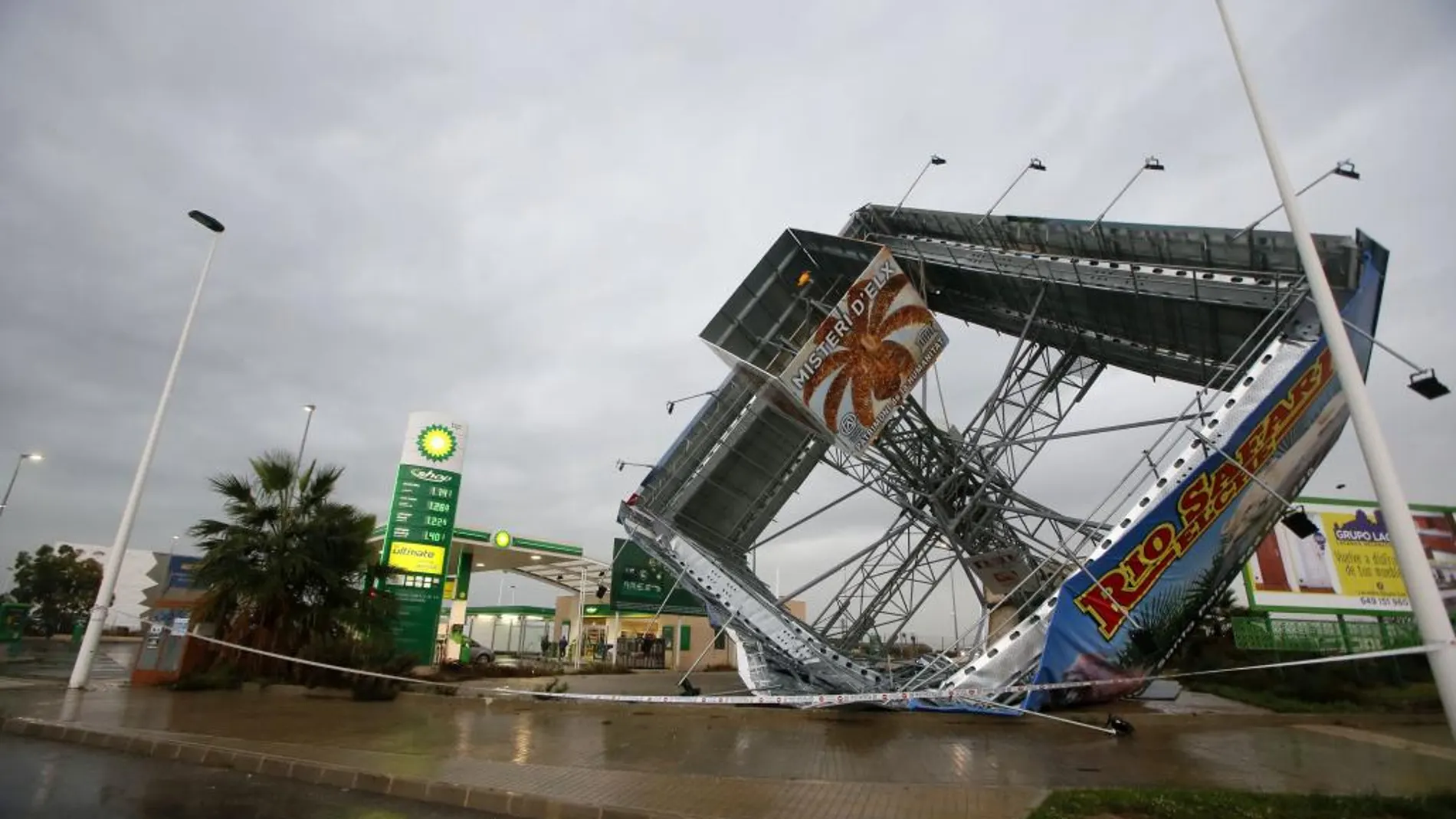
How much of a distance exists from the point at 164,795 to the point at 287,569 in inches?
387

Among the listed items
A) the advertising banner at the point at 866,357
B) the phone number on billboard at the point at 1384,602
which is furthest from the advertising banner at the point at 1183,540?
the phone number on billboard at the point at 1384,602

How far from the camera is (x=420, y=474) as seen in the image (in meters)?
23.9

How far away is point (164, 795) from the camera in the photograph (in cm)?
591

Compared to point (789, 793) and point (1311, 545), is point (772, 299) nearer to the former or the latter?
point (789, 793)

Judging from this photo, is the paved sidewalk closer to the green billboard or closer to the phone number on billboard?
the phone number on billboard

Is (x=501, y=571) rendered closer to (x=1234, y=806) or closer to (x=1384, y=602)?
(x=1234, y=806)

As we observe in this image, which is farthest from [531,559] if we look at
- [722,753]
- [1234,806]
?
[1234,806]

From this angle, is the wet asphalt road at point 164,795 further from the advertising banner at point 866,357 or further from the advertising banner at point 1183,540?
the advertising banner at point 866,357

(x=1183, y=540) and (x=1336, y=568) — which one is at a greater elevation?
(x=1336, y=568)

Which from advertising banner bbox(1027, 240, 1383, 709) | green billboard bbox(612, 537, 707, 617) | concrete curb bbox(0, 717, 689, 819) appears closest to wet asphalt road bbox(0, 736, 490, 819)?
concrete curb bbox(0, 717, 689, 819)

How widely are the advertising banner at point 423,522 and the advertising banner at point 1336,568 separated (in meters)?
27.9

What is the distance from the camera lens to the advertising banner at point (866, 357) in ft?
46.5

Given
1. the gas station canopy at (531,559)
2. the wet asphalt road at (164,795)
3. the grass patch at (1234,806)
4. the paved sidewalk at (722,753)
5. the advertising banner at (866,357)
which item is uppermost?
the advertising banner at (866,357)

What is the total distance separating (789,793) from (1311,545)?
27626mm
